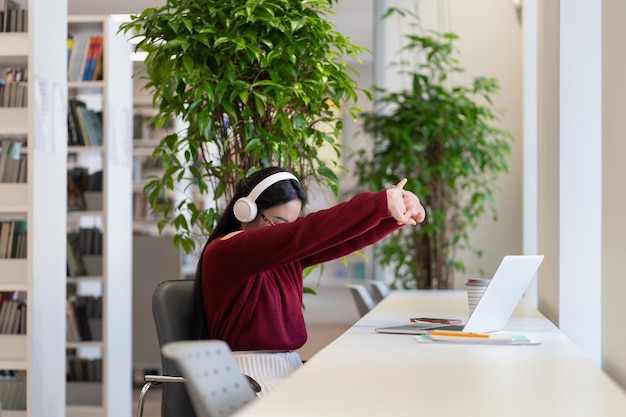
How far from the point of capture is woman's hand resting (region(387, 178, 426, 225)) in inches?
93.0

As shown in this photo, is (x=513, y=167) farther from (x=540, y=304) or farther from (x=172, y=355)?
(x=172, y=355)

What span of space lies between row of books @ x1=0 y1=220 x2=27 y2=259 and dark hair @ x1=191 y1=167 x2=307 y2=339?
1611mm

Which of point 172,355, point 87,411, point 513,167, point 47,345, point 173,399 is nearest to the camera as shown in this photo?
point 172,355

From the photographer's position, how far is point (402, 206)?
7.78 feet

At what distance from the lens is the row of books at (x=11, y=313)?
4.11 m

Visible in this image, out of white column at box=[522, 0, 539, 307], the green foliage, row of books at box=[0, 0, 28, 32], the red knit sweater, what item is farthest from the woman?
white column at box=[522, 0, 539, 307]

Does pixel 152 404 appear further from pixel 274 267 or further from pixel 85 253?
pixel 274 267

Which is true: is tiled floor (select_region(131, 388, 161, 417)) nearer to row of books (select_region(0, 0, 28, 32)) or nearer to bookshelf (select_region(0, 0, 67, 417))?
bookshelf (select_region(0, 0, 67, 417))

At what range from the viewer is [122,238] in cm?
Answer: 588

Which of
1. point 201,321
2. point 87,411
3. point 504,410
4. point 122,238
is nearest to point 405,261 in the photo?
point 122,238

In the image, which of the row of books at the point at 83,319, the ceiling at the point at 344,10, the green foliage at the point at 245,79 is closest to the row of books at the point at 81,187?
the row of books at the point at 83,319

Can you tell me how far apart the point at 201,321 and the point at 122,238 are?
3.33 meters

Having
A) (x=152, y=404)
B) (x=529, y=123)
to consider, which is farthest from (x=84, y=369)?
(x=529, y=123)

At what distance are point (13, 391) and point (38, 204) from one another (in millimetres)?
899
